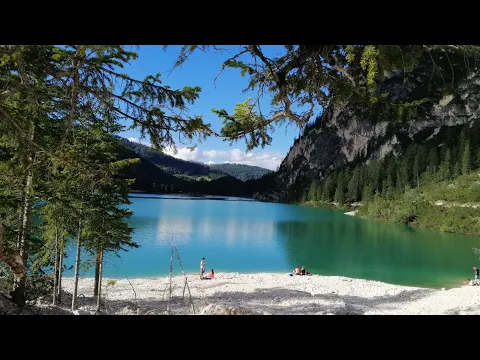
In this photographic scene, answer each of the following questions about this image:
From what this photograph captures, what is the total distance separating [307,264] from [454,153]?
3879cm

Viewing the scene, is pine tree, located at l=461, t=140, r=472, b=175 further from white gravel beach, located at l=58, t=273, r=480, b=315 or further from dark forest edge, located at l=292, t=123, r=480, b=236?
white gravel beach, located at l=58, t=273, r=480, b=315

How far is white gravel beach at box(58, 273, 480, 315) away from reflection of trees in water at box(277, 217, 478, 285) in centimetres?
375

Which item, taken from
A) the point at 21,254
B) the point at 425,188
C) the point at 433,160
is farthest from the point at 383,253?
the point at 433,160

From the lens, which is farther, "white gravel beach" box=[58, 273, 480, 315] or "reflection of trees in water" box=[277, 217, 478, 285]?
"reflection of trees in water" box=[277, 217, 478, 285]

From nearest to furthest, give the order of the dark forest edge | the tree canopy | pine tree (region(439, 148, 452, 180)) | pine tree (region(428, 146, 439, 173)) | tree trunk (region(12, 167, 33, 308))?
1. the tree canopy
2. tree trunk (region(12, 167, 33, 308))
3. the dark forest edge
4. pine tree (region(439, 148, 452, 180))
5. pine tree (region(428, 146, 439, 173))

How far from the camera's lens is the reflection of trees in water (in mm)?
16312

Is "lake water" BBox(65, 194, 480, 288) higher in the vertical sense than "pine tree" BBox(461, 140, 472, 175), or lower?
lower

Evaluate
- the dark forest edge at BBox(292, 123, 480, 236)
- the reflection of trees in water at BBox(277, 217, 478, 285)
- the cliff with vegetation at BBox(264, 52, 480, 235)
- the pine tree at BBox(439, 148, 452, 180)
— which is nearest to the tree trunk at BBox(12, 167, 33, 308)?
the cliff with vegetation at BBox(264, 52, 480, 235)
